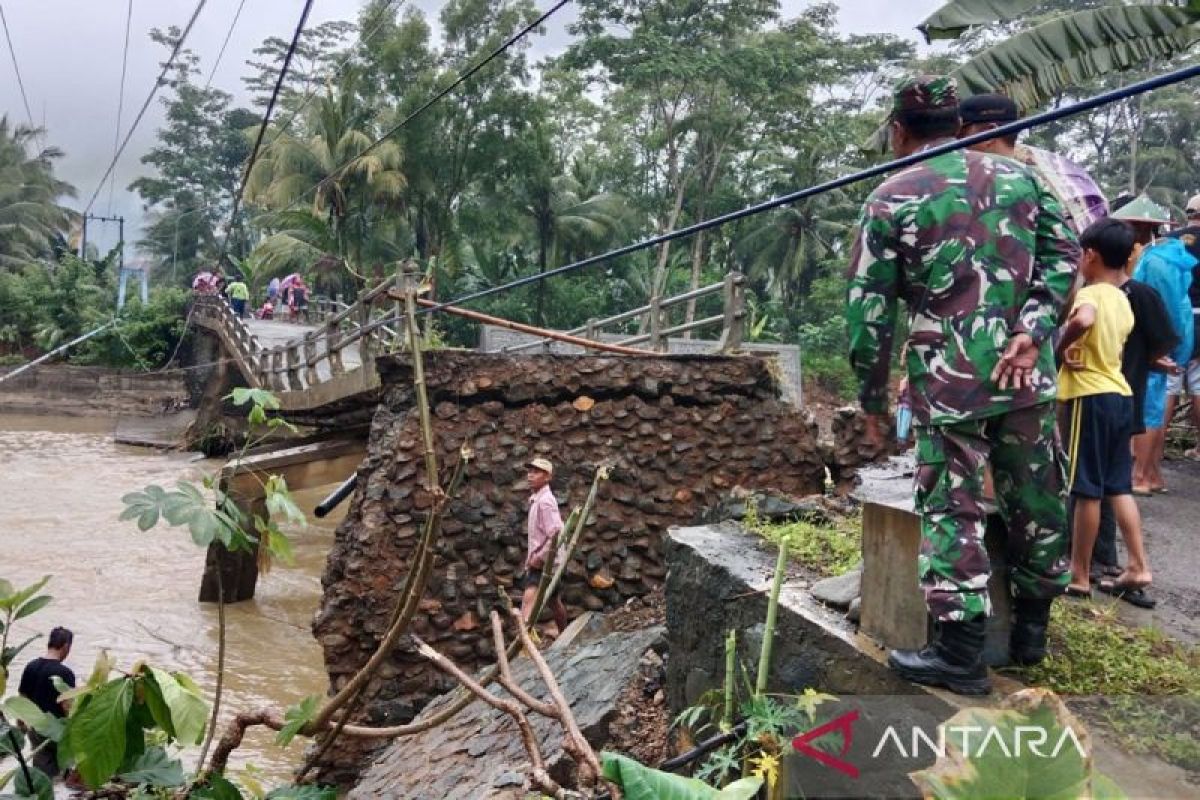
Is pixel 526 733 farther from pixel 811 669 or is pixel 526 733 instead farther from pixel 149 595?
pixel 149 595

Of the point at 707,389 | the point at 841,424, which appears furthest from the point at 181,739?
the point at 841,424

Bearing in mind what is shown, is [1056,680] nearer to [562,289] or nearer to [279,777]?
[279,777]

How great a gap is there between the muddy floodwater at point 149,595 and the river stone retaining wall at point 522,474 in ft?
4.93

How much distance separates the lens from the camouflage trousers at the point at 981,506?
2.41 m

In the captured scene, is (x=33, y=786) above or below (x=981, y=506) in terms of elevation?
below

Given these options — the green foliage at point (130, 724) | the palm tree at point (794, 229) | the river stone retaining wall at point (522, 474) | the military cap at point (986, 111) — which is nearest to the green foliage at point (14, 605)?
the green foliage at point (130, 724)

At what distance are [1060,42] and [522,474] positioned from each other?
4.91m

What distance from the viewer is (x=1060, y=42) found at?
21.2 ft

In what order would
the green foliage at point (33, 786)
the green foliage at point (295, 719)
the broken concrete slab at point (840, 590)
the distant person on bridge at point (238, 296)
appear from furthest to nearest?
the distant person on bridge at point (238, 296) → the broken concrete slab at point (840, 590) → the green foliage at point (295, 719) → the green foliage at point (33, 786)

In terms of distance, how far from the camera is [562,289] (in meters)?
29.7

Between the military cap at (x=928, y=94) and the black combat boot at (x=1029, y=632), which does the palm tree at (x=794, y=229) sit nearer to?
the military cap at (x=928, y=94)

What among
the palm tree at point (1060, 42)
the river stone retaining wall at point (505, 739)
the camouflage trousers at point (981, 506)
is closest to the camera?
the camouflage trousers at point (981, 506)

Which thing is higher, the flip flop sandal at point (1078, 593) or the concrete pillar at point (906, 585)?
the concrete pillar at point (906, 585)

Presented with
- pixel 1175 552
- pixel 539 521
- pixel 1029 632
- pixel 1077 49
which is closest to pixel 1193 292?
pixel 1077 49
